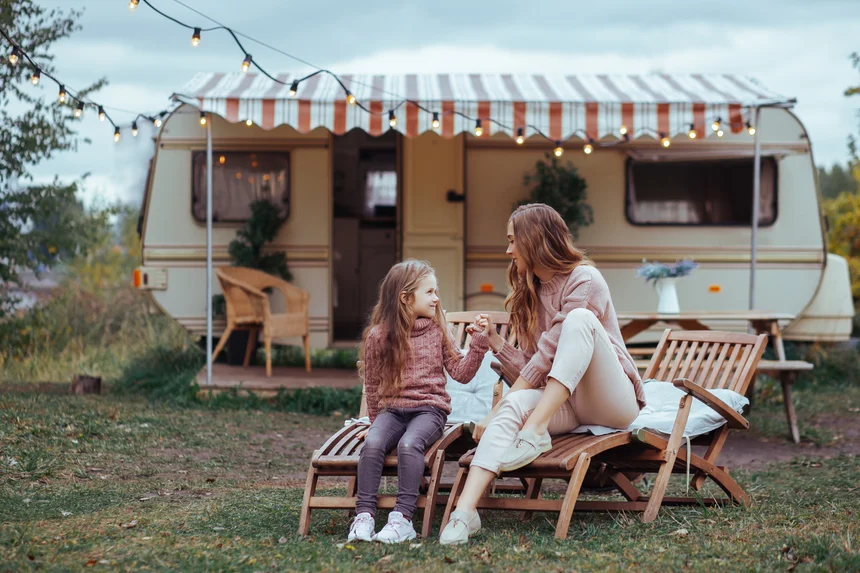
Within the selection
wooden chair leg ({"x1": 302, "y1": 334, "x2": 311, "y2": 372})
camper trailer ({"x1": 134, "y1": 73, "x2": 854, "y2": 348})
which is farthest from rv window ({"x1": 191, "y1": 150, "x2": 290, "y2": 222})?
wooden chair leg ({"x1": 302, "y1": 334, "x2": 311, "y2": 372})

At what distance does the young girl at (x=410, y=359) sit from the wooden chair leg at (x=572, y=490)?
58cm

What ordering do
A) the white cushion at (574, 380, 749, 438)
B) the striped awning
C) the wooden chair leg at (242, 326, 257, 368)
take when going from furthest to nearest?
1. the wooden chair leg at (242, 326, 257, 368)
2. the striped awning
3. the white cushion at (574, 380, 749, 438)

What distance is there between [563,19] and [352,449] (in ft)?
31.8

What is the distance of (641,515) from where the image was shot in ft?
12.7

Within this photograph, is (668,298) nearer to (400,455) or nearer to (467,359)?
(467,359)

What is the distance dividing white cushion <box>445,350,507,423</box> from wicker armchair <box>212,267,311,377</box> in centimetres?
310

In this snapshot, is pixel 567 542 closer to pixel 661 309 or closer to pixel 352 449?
pixel 352 449

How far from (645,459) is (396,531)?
1089mm

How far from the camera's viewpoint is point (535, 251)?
3.72 metres

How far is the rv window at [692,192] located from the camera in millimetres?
8398

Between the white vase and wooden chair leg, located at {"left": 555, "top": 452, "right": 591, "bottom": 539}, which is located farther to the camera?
the white vase

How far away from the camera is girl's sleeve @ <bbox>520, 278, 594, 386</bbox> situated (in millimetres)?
3623

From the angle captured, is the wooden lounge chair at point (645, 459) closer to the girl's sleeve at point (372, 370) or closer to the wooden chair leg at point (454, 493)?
the wooden chair leg at point (454, 493)

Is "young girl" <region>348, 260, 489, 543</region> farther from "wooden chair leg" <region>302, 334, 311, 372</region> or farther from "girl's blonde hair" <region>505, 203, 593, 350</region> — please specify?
"wooden chair leg" <region>302, 334, 311, 372</region>
